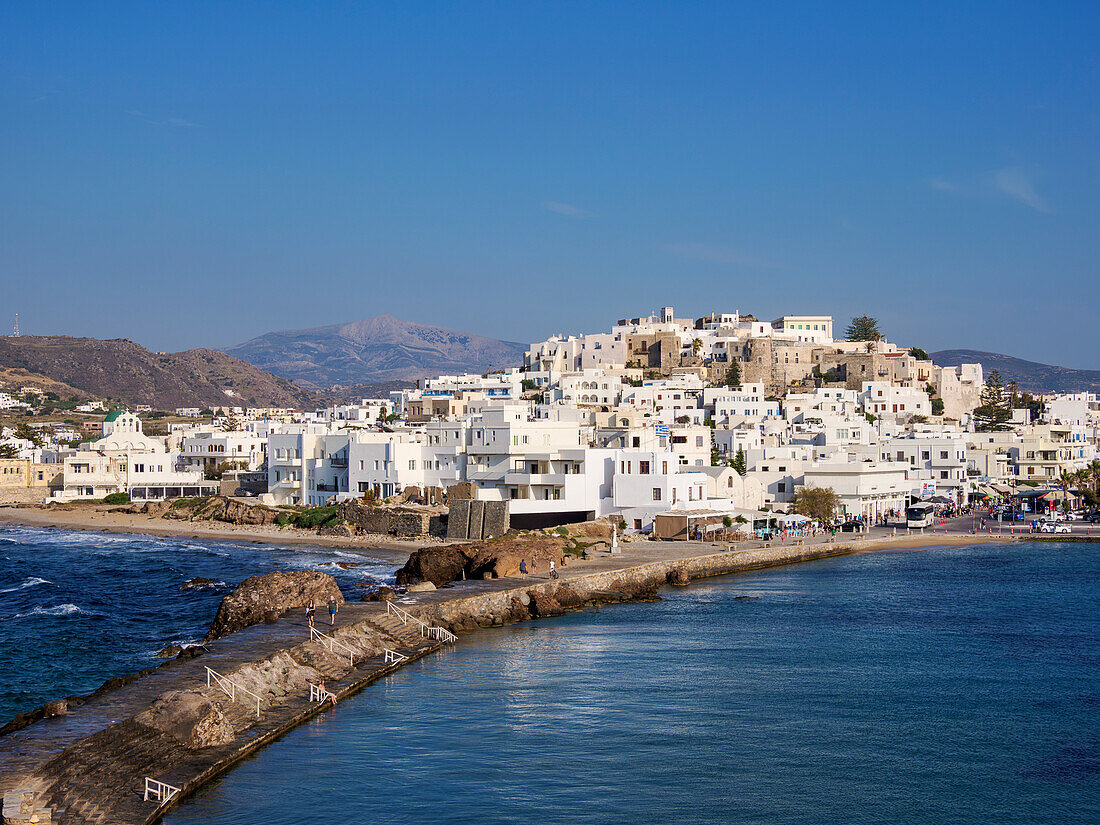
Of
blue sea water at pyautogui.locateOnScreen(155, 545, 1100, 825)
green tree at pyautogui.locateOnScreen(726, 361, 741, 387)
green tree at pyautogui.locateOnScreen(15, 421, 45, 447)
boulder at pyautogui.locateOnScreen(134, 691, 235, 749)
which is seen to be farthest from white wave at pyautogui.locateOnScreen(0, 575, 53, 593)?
green tree at pyautogui.locateOnScreen(726, 361, 741, 387)

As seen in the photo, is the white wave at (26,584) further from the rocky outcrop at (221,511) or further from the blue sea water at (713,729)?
the rocky outcrop at (221,511)

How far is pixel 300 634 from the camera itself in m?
28.6

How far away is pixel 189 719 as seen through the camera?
20531 millimetres

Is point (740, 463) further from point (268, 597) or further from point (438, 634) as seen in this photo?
point (268, 597)

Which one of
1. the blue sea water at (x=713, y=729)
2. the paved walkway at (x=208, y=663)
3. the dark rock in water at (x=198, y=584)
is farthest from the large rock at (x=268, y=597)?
the dark rock in water at (x=198, y=584)

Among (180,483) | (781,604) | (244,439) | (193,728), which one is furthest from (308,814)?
(244,439)

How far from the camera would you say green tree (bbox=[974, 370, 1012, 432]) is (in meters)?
99.2

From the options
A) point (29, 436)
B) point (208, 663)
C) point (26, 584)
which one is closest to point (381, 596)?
point (208, 663)

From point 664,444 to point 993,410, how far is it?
5167cm

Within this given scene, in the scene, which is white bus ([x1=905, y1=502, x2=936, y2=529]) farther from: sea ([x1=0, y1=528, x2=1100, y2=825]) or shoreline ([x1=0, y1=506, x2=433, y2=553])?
shoreline ([x1=0, y1=506, x2=433, y2=553])

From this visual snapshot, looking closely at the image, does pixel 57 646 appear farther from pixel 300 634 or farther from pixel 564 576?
pixel 564 576

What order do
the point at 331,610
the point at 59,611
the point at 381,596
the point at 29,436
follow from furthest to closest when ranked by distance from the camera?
1. the point at 29,436
2. the point at 59,611
3. the point at 381,596
4. the point at 331,610

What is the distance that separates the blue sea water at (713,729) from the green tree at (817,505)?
24600 millimetres

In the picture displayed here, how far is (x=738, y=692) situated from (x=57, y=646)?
61.2 ft
